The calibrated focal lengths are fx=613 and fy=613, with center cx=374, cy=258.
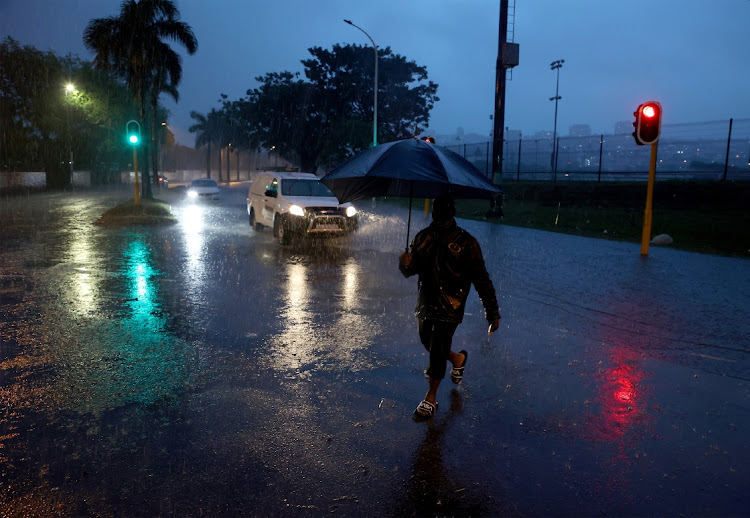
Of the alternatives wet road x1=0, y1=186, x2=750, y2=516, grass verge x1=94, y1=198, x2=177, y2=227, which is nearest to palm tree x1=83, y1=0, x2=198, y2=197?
grass verge x1=94, y1=198, x2=177, y2=227

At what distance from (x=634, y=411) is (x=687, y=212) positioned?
782 inches

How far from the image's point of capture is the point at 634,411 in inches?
188

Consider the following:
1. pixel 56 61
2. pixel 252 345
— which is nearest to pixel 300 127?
pixel 56 61

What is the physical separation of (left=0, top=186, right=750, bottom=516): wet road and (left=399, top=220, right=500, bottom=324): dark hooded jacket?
826 mm

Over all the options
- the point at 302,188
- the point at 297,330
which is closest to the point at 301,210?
the point at 302,188

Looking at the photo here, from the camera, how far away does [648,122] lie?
1330cm

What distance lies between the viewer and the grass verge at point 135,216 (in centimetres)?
1992

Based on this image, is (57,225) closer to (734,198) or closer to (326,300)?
(326,300)

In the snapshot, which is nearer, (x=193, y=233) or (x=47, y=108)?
(x=193, y=233)

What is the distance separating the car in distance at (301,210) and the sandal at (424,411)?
930 cm

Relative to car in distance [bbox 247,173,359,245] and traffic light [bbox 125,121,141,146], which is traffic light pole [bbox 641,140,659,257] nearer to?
car in distance [bbox 247,173,359,245]

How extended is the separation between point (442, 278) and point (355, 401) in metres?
1.23

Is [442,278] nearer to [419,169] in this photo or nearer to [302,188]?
[419,169]

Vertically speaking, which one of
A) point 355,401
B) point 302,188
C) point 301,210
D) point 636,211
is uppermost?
point 302,188
